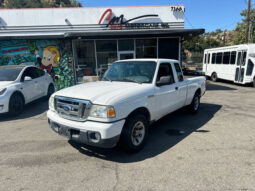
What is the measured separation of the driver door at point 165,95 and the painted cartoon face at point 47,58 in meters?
10.2

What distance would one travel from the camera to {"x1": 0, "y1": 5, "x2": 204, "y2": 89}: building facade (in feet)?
40.1

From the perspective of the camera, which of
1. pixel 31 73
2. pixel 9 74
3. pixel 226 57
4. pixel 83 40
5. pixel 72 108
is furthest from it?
pixel 226 57

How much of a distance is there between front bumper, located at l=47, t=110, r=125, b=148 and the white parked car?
3869 millimetres

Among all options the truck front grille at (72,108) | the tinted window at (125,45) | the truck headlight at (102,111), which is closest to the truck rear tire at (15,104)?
the truck front grille at (72,108)

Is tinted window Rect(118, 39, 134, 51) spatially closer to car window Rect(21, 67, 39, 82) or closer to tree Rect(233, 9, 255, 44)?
car window Rect(21, 67, 39, 82)

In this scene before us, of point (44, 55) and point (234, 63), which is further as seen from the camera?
point (234, 63)

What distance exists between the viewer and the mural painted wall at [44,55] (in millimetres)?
12188

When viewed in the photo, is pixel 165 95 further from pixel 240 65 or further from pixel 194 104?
pixel 240 65

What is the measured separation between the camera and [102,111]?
2961 millimetres

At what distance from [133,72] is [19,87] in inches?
180

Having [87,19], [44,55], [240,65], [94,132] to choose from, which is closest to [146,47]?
[87,19]

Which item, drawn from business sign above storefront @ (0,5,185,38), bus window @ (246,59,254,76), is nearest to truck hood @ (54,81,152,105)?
business sign above storefront @ (0,5,185,38)

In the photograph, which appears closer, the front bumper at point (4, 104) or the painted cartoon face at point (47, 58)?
the front bumper at point (4, 104)

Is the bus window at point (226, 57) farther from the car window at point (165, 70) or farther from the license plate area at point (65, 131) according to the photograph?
the license plate area at point (65, 131)
